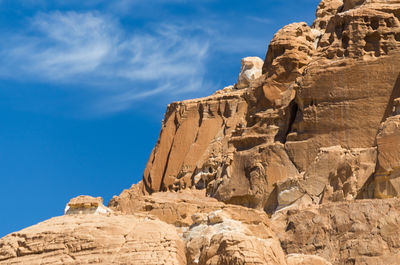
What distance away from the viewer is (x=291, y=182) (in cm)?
4084

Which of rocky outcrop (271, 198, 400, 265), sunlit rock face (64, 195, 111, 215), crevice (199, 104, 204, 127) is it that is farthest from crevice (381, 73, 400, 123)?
crevice (199, 104, 204, 127)

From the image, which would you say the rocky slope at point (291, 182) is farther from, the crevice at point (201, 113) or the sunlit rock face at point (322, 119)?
the crevice at point (201, 113)

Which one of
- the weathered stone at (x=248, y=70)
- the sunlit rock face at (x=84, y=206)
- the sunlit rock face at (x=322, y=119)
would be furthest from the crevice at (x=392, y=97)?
the weathered stone at (x=248, y=70)

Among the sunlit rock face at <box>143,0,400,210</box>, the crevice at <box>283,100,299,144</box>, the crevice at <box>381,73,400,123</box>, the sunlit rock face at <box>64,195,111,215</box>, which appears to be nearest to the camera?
the sunlit rock face at <box>64,195,111,215</box>

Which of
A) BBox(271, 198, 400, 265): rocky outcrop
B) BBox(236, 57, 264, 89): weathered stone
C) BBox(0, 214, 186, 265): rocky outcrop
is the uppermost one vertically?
BBox(236, 57, 264, 89): weathered stone

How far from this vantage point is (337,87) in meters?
42.7

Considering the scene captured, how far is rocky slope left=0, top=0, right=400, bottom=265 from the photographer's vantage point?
25.6 m

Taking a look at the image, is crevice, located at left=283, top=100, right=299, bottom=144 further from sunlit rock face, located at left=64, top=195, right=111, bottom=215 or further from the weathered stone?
the weathered stone

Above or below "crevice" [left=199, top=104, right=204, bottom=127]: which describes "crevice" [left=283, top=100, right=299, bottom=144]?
below

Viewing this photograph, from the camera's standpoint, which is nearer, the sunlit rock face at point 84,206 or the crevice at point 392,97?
the sunlit rock face at point 84,206

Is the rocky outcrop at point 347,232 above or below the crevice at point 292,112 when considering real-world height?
below

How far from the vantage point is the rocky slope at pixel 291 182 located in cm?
2562

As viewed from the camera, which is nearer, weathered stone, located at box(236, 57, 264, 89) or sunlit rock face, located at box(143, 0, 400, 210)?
sunlit rock face, located at box(143, 0, 400, 210)

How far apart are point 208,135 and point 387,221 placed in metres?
30.5
